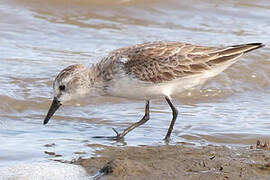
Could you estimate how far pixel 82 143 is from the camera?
7527 mm

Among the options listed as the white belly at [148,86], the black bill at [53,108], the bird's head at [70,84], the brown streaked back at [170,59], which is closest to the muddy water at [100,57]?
the black bill at [53,108]

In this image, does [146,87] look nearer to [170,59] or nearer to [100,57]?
[170,59]

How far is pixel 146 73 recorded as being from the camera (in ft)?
25.2

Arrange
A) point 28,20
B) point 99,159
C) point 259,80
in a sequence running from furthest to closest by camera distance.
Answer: point 28,20
point 259,80
point 99,159

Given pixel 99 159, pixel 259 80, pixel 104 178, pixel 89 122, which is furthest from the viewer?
pixel 259 80

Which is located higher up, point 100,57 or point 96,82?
point 96,82

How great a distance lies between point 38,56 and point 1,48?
0.74 meters

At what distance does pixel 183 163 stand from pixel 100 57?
5.28 meters

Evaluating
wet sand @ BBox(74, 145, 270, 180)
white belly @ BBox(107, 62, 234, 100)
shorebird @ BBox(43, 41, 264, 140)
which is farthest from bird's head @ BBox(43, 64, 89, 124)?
wet sand @ BBox(74, 145, 270, 180)

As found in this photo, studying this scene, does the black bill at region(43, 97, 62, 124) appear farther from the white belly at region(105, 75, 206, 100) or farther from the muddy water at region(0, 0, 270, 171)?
the white belly at region(105, 75, 206, 100)

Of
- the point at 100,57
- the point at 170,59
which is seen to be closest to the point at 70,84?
the point at 170,59

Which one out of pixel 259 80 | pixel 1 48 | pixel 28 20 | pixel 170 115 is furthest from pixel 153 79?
pixel 28 20

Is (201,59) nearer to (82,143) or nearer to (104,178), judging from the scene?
(82,143)

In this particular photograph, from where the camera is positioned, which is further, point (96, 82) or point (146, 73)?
point (96, 82)
